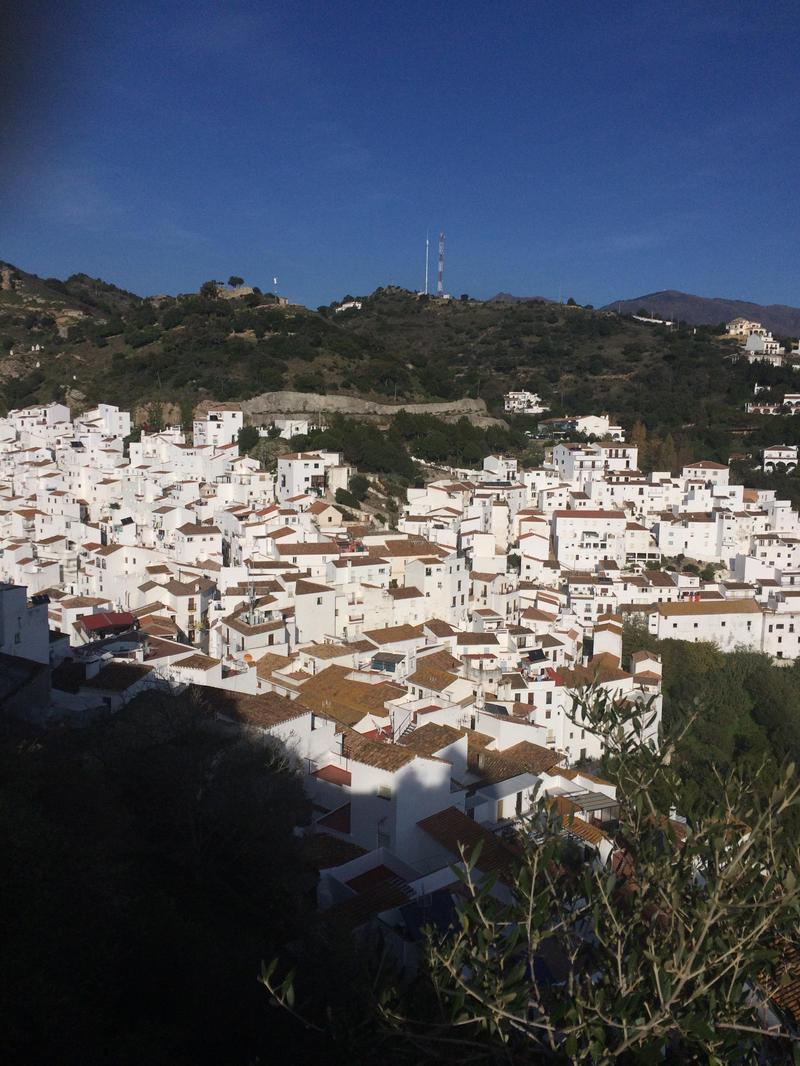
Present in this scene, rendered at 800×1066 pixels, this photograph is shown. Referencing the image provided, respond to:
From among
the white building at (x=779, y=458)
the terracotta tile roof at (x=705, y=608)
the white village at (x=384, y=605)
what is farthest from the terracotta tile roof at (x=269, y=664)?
the white building at (x=779, y=458)

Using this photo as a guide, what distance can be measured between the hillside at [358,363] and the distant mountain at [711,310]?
175 feet

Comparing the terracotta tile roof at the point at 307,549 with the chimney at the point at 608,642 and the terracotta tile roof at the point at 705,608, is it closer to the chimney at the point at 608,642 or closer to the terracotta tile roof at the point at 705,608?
the chimney at the point at 608,642

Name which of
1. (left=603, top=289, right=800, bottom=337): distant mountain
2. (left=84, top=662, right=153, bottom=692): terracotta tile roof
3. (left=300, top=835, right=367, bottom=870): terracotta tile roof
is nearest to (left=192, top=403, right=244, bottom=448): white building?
(left=84, top=662, right=153, bottom=692): terracotta tile roof

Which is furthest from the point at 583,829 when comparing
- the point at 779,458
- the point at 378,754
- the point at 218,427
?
the point at 779,458

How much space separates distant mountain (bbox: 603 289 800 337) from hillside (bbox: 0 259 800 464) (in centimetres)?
5320

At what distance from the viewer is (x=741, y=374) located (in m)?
47.4

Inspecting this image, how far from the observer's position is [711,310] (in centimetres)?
11475

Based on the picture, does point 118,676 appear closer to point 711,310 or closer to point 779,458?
point 779,458

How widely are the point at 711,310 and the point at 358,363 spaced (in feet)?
293

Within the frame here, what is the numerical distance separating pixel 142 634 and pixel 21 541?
875 centimetres

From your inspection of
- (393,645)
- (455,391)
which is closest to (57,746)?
(393,645)

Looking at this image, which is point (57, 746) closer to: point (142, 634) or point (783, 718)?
point (142, 634)

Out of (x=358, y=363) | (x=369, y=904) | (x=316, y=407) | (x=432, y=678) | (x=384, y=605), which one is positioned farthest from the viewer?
(x=358, y=363)

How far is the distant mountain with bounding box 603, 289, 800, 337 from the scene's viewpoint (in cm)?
10694
